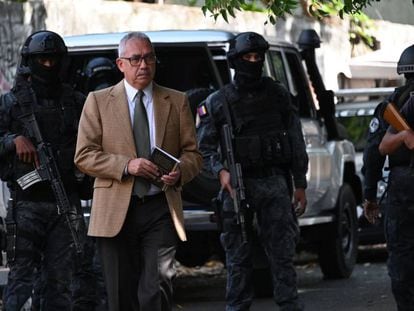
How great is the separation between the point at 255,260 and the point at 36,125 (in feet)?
9.99

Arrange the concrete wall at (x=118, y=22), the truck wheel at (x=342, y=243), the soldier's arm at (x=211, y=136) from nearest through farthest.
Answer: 1. the soldier's arm at (x=211, y=136)
2. the truck wheel at (x=342, y=243)
3. the concrete wall at (x=118, y=22)

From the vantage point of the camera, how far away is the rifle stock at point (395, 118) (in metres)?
8.83

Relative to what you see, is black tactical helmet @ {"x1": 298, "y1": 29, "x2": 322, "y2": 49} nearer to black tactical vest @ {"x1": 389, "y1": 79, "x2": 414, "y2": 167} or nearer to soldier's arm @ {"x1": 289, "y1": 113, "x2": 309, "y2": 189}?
soldier's arm @ {"x1": 289, "y1": 113, "x2": 309, "y2": 189}

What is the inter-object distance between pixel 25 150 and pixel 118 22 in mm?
9404

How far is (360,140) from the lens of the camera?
16.4m

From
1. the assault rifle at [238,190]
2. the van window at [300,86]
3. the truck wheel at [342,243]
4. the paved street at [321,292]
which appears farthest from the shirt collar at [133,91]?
the truck wheel at [342,243]

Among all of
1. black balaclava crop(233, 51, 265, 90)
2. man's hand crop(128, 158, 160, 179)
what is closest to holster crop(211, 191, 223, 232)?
black balaclava crop(233, 51, 265, 90)

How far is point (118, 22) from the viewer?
57.9ft

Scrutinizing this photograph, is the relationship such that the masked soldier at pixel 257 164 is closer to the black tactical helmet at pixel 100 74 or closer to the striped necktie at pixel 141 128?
the black tactical helmet at pixel 100 74

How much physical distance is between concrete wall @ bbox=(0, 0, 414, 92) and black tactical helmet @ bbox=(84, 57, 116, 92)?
4.74 meters

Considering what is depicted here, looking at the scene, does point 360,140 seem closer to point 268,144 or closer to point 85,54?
point 85,54

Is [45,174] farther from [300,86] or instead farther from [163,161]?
[300,86]

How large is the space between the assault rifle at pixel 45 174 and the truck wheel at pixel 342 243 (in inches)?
212

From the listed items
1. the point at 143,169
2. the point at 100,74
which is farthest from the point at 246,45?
the point at 143,169
